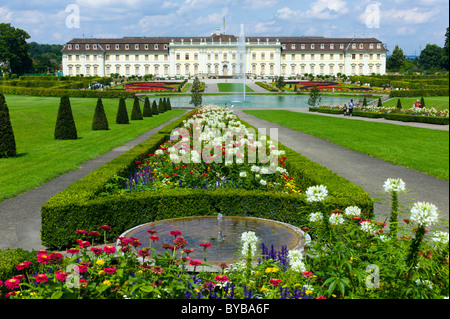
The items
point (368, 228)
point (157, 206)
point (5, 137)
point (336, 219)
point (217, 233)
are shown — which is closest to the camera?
point (336, 219)

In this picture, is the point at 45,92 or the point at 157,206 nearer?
the point at 157,206

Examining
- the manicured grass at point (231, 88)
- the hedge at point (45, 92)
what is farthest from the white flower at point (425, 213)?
the manicured grass at point (231, 88)

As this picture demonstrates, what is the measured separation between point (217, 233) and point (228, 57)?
262 feet

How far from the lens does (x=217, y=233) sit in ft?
14.9

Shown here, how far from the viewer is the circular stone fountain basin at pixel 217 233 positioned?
4.00 meters

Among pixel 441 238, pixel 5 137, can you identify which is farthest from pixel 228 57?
pixel 441 238

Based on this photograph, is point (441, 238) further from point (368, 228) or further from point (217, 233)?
point (217, 233)

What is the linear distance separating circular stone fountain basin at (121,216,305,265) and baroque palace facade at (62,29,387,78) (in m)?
77.5

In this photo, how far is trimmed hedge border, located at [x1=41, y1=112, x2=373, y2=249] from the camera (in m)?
4.94

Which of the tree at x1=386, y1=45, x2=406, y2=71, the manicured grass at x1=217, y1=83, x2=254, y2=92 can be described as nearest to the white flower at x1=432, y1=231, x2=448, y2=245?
the manicured grass at x1=217, y1=83, x2=254, y2=92

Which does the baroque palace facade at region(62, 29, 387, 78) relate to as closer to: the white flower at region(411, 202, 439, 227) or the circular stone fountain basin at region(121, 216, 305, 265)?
the circular stone fountain basin at region(121, 216, 305, 265)

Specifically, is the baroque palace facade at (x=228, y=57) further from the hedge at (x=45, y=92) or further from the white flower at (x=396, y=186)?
the white flower at (x=396, y=186)

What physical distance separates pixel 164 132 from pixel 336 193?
30.4 feet
